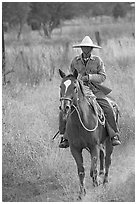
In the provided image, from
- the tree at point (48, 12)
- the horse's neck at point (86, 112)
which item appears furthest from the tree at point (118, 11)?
the horse's neck at point (86, 112)

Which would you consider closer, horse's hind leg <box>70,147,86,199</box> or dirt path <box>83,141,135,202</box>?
horse's hind leg <box>70,147,86,199</box>

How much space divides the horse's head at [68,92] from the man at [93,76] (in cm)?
66

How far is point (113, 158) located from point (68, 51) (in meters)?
6.65

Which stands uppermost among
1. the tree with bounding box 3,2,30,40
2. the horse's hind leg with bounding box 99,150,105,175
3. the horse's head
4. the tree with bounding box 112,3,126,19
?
the tree with bounding box 112,3,126,19

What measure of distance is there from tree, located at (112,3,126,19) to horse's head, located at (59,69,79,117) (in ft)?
98.3

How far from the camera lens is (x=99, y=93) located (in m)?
6.37

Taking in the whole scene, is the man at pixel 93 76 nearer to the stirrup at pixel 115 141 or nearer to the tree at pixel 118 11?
the stirrup at pixel 115 141

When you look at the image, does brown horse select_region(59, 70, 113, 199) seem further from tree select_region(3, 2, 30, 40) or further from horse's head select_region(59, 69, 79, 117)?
tree select_region(3, 2, 30, 40)

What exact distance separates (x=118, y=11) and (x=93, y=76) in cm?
2970

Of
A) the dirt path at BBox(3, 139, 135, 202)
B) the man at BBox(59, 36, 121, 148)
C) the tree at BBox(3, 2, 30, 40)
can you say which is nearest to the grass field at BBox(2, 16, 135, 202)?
the dirt path at BBox(3, 139, 135, 202)

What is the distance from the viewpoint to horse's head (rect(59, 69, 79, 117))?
5.02 metres

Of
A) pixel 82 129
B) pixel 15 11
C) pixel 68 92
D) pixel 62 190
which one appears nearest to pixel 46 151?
pixel 62 190

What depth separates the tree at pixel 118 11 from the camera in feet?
113

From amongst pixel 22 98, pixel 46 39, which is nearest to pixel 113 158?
pixel 22 98
